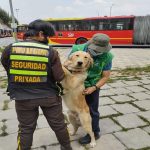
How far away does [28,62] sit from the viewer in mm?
2863

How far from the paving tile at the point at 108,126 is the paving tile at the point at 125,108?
0.62m

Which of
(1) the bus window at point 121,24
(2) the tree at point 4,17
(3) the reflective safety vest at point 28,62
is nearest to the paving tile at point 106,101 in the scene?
(3) the reflective safety vest at point 28,62

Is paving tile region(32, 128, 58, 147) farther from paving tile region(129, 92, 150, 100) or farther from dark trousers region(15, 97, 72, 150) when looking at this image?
paving tile region(129, 92, 150, 100)

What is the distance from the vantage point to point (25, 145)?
3.25 m

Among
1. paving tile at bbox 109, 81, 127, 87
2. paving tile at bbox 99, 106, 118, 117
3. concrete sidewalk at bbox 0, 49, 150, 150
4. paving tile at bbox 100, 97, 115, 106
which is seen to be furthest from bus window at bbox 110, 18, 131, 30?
paving tile at bbox 99, 106, 118, 117

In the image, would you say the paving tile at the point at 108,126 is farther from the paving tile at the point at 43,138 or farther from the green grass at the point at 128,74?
the green grass at the point at 128,74

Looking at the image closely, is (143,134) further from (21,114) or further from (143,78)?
(143,78)

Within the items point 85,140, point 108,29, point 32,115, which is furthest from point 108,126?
point 108,29

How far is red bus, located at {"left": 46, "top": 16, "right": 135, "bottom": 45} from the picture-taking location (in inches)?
904

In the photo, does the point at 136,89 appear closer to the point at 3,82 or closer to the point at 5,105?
the point at 5,105

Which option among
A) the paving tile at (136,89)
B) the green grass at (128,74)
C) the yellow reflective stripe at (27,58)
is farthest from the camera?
the green grass at (128,74)

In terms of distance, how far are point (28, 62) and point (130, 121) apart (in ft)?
9.55

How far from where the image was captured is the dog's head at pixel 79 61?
3500 millimetres

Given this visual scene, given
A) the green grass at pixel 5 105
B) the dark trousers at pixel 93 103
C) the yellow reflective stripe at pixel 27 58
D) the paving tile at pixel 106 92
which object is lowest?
the paving tile at pixel 106 92
